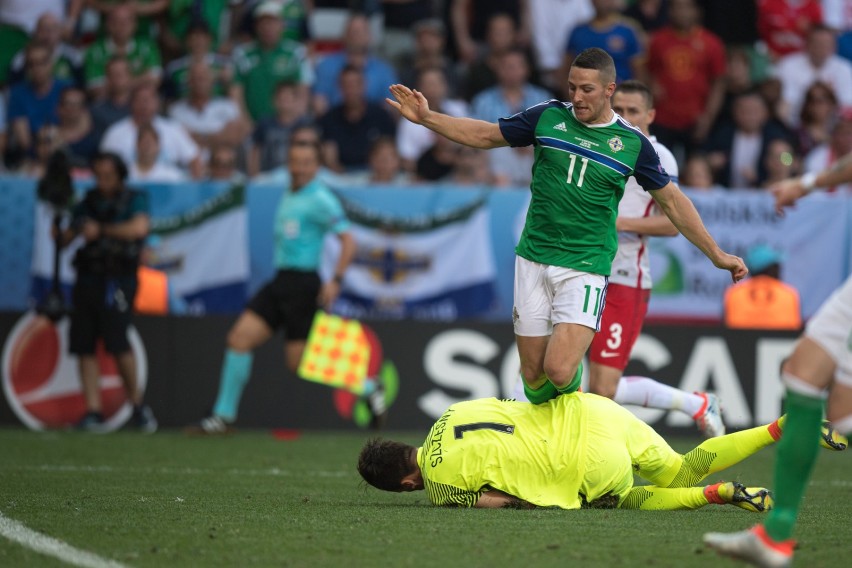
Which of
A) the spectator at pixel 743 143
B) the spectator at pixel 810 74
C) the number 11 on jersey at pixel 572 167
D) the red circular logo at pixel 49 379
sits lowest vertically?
the red circular logo at pixel 49 379

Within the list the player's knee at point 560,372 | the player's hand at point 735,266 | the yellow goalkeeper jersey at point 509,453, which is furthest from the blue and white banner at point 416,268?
the yellow goalkeeper jersey at point 509,453

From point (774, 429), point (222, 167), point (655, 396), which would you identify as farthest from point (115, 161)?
point (774, 429)

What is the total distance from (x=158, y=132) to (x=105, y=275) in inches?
102

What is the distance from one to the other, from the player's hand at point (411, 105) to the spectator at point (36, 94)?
8.67 m

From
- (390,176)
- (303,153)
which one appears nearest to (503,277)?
(390,176)

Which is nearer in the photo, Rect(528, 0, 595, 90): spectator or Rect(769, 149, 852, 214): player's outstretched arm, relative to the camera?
Rect(769, 149, 852, 214): player's outstretched arm

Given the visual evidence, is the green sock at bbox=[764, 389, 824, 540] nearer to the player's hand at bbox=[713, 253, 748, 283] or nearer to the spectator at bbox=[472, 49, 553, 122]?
the player's hand at bbox=[713, 253, 748, 283]

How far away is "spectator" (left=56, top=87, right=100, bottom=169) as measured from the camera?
1494cm

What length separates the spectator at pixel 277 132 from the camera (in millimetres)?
15070

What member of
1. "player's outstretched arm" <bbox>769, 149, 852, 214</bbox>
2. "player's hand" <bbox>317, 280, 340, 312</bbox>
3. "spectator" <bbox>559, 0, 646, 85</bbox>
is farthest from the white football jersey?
"spectator" <bbox>559, 0, 646, 85</bbox>

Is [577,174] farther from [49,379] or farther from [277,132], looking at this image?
[277,132]

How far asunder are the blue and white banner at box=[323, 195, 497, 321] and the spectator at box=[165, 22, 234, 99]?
3.02m

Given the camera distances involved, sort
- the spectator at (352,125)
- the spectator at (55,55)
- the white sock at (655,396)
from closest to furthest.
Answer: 1. the white sock at (655,396)
2. the spectator at (352,125)
3. the spectator at (55,55)

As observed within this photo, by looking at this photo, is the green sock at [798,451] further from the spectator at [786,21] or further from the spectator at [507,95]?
the spectator at [786,21]
